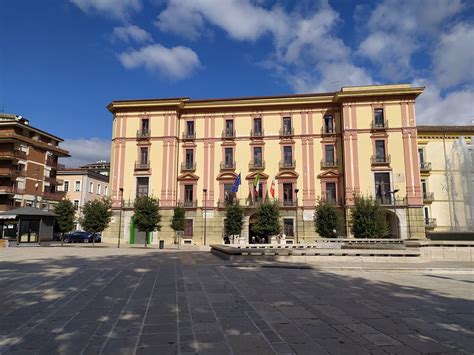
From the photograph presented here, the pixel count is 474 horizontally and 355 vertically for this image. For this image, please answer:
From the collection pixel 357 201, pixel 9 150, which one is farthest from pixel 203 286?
pixel 9 150

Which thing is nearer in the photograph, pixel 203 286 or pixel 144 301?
pixel 144 301

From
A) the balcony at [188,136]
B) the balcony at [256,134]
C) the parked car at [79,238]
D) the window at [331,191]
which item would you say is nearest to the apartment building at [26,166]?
the parked car at [79,238]

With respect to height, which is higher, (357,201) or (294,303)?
(357,201)

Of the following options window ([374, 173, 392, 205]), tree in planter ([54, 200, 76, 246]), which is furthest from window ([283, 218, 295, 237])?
tree in planter ([54, 200, 76, 246])

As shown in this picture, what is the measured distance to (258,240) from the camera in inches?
1335

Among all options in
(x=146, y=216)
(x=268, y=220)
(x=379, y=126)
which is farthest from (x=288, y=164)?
(x=146, y=216)

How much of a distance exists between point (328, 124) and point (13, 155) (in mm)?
37091

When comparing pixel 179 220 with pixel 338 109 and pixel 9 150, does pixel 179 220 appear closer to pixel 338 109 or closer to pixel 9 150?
pixel 338 109

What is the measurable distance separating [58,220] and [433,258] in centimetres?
2871

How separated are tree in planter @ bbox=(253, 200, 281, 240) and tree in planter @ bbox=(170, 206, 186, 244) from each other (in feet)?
22.7

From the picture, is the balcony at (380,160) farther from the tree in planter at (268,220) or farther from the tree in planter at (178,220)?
the tree in planter at (178,220)

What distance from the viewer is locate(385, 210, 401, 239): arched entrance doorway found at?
32219 mm

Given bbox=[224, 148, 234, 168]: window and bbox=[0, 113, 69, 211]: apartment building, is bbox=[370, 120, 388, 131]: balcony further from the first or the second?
bbox=[0, 113, 69, 211]: apartment building

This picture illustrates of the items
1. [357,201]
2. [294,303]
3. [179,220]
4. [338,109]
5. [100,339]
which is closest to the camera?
[100,339]
